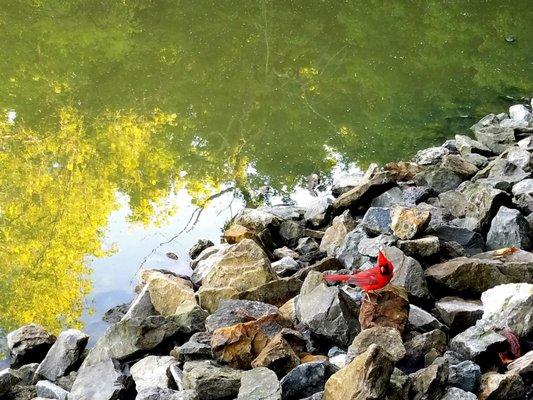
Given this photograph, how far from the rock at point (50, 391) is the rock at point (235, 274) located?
1.76m

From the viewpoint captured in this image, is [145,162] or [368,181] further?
[145,162]

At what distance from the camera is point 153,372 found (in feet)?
17.0

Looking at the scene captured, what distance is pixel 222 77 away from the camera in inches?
604

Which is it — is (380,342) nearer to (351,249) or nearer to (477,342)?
(477,342)

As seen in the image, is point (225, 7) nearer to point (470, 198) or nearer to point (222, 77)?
point (222, 77)

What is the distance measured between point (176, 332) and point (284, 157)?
21.4ft

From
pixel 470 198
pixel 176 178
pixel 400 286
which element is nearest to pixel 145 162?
pixel 176 178

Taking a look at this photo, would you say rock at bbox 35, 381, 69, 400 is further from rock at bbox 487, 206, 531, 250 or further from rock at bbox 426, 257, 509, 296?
rock at bbox 487, 206, 531, 250

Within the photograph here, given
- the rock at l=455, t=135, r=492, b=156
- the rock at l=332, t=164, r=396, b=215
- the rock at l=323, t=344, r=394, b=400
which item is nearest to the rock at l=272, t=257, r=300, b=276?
the rock at l=332, t=164, r=396, b=215

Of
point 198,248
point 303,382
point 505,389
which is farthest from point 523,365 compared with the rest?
point 198,248

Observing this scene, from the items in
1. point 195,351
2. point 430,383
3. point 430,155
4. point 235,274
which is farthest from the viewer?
point 430,155

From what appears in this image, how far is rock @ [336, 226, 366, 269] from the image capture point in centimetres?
683

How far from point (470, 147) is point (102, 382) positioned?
26.2 feet

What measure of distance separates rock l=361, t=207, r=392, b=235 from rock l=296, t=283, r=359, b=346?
6.33 feet
